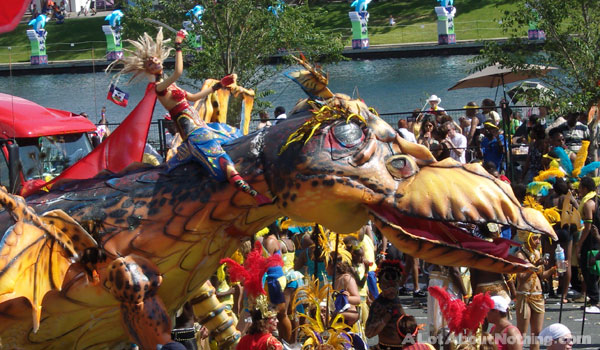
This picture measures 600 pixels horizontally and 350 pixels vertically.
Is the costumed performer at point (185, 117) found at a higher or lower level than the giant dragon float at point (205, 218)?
higher

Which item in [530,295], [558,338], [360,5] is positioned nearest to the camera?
[558,338]

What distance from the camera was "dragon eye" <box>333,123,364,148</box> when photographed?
17.4 feet

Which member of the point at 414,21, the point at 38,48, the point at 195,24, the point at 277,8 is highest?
the point at 414,21

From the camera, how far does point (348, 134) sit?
5.32 meters

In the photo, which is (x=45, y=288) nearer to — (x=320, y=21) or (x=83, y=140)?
(x=83, y=140)

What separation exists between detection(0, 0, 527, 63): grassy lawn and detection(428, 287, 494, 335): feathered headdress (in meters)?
31.9

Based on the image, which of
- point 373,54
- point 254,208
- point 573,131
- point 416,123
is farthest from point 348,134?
point 373,54

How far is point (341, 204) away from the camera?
5270 mm

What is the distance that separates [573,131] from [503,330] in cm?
737

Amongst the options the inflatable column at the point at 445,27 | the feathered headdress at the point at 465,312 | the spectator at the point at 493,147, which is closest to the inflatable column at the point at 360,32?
the inflatable column at the point at 445,27

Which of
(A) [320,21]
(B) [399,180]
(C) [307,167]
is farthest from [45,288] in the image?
(A) [320,21]

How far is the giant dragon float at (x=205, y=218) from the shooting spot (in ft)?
17.1

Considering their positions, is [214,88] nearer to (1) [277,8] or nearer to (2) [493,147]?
(2) [493,147]

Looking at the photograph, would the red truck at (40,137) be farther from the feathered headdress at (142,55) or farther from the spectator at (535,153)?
the spectator at (535,153)
